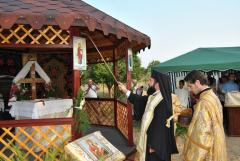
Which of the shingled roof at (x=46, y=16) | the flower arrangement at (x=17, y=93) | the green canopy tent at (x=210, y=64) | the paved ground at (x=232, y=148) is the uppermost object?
the shingled roof at (x=46, y=16)

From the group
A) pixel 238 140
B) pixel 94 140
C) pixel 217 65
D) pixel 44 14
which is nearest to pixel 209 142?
pixel 94 140

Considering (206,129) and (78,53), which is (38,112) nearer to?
(78,53)

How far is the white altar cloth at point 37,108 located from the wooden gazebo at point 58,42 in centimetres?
65

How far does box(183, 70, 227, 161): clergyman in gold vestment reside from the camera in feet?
13.7

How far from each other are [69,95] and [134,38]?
504 cm

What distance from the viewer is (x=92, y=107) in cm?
1138

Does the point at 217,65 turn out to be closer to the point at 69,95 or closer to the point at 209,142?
the point at 69,95

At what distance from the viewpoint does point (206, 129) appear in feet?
13.6

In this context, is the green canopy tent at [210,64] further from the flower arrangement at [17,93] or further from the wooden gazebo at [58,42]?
the flower arrangement at [17,93]

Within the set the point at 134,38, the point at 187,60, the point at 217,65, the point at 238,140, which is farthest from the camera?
the point at 187,60

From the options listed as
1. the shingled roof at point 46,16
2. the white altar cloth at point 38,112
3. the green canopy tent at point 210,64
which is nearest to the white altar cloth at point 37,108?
the white altar cloth at point 38,112

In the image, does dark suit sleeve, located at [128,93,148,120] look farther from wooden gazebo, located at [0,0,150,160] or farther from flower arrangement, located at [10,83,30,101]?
flower arrangement, located at [10,83,30,101]

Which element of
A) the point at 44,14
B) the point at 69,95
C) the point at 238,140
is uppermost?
the point at 44,14

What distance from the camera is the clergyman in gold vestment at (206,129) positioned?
13.7 feet
